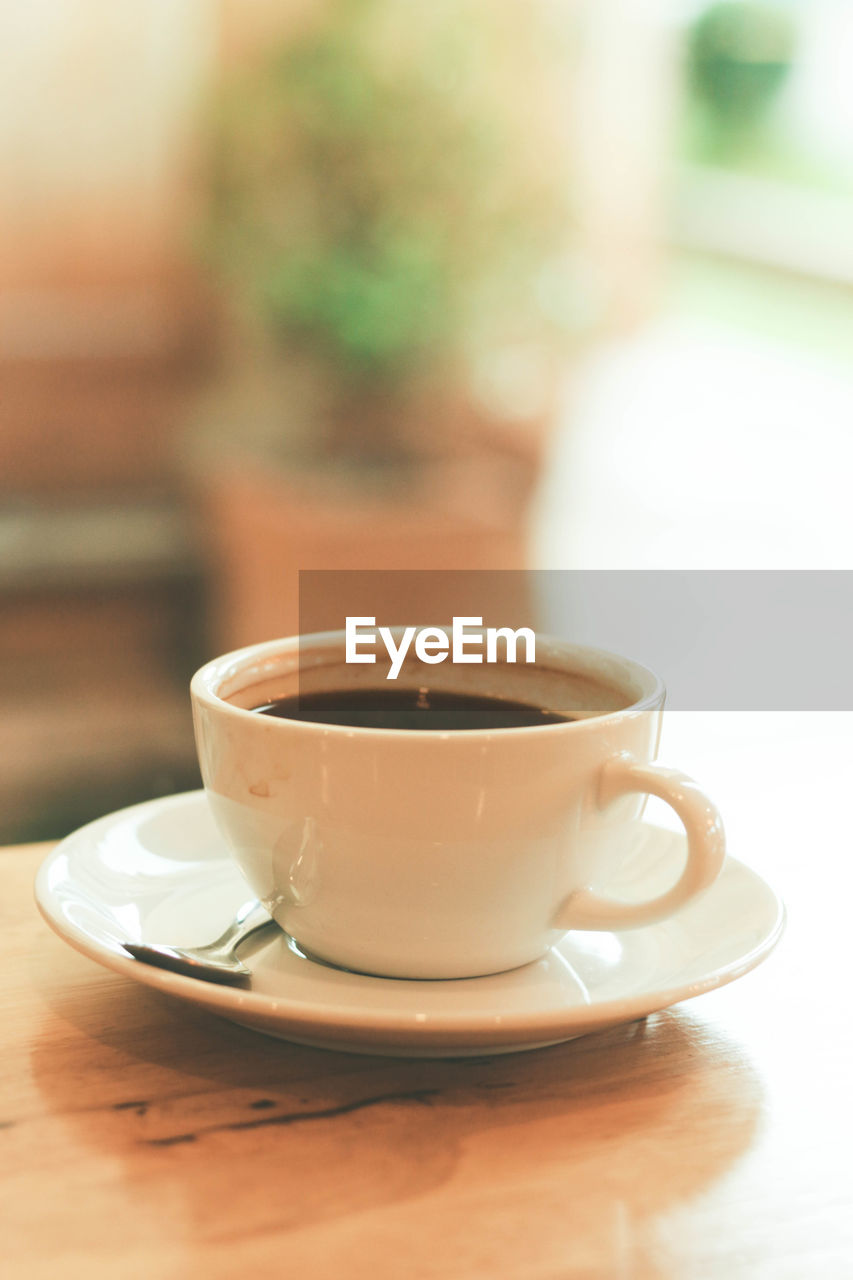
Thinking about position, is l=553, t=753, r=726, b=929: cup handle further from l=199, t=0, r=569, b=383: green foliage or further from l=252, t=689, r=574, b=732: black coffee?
l=199, t=0, r=569, b=383: green foliage

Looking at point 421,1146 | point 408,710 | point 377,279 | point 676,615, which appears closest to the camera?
point 421,1146

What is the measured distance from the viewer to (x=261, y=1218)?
0.92 feet

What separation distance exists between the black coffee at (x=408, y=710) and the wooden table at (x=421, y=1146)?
105 millimetres

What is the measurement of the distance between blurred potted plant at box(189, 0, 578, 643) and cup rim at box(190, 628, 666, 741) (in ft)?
5.22

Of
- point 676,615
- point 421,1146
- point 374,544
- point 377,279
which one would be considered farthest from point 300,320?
point 421,1146

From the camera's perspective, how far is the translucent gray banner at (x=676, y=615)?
5.81 ft

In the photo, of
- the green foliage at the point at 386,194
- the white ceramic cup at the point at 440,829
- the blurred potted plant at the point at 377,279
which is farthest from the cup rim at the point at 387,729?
the green foliage at the point at 386,194

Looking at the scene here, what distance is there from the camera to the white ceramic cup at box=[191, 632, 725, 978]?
1.12 feet

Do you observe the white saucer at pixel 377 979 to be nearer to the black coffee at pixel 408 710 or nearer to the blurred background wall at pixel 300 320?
the black coffee at pixel 408 710

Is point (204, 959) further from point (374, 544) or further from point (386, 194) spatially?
point (386, 194)

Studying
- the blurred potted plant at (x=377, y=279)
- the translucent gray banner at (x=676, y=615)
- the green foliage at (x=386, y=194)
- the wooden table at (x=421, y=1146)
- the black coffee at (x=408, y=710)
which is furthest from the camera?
the green foliage at (x=386, y=194)

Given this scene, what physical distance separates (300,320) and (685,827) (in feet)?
7.90

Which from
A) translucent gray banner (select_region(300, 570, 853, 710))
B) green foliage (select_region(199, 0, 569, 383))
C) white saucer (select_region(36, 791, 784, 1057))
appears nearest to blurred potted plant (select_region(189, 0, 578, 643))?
green foliage (select_region(199, 0, 569, 383))

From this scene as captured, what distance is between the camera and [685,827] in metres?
0.35
